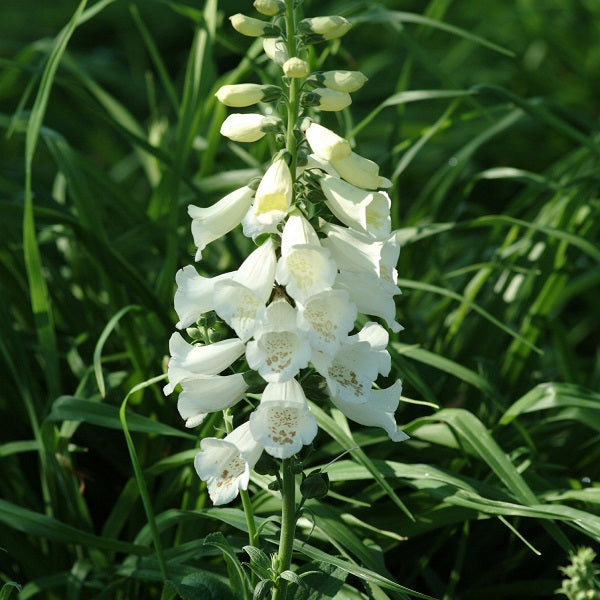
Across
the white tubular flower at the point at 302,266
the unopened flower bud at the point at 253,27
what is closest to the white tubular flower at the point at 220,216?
the white tubular flower at the point at 302,266

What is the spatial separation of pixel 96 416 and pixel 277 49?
0.88 metres

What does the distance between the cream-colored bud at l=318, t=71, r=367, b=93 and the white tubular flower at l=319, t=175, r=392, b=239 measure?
14 cm

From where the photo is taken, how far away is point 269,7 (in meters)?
1.43

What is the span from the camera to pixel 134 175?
4.81 m

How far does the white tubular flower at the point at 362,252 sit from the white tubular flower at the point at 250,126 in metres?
0.19

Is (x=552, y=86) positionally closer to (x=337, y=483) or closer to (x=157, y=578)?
(x=337, y=483)

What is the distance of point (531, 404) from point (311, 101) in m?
0.98

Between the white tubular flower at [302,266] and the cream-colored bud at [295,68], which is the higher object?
the cream-colored bud at [295,68]

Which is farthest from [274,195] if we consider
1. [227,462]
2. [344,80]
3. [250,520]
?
[250,520]

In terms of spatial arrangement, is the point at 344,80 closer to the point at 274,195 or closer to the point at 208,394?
the point at 274,195

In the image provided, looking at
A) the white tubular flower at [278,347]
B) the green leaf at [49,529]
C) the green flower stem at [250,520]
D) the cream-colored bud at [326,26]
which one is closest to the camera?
the white tubular flower at [278,347]

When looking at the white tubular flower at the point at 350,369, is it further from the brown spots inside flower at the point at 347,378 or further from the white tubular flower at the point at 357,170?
the white tubular flower at the point at 357,170

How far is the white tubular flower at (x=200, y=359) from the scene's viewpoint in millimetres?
1450

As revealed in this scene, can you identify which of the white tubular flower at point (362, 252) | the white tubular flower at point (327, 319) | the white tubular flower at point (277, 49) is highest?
the white tubular flower at point (277, 49)
